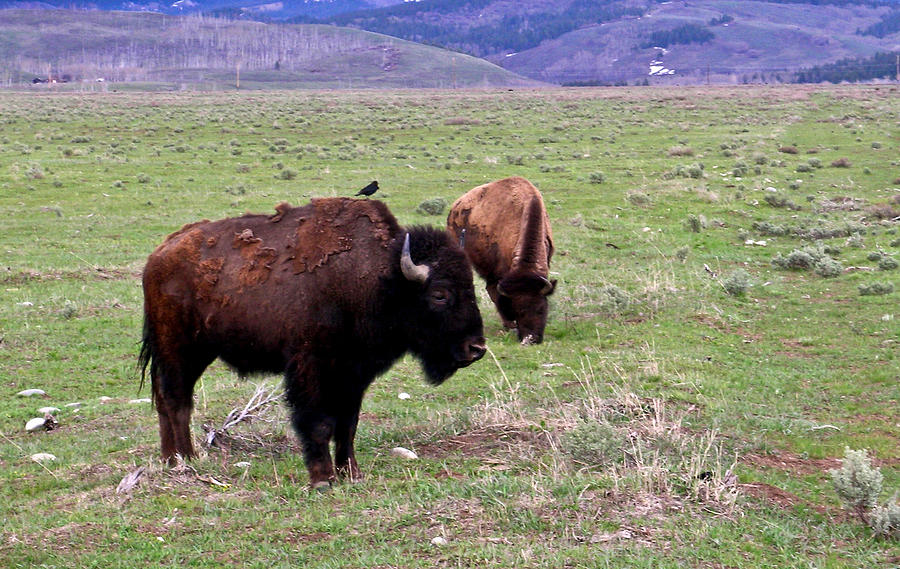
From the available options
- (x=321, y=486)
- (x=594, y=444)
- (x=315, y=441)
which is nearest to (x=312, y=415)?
(x=315, y=441)

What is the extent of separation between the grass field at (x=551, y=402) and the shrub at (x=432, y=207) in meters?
0.25

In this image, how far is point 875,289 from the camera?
15633 millimetres

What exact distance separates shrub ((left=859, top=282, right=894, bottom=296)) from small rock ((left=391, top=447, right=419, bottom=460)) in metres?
10.4

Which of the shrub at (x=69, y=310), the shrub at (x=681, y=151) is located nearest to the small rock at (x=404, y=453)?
the shrub at (x=69, y=310)

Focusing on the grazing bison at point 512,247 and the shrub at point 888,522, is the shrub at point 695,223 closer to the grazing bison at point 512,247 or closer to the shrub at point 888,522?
the grazing bison at point 512,247

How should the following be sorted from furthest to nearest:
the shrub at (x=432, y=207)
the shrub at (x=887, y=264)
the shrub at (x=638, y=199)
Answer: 1. the shrub at (x=638, y=199)
2. the shrub at (x=432, y=207)
3. the shrub at (x=887, y=264)

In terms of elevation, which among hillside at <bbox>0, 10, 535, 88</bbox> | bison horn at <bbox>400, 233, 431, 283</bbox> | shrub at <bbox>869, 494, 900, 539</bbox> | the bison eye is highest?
bison horn at <bbox>400, 233, 431, 283</bbox>

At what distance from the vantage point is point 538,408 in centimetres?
934

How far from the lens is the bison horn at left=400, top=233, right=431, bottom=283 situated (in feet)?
24.0

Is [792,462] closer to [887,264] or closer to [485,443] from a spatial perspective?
[485,443]

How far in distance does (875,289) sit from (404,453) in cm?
1060

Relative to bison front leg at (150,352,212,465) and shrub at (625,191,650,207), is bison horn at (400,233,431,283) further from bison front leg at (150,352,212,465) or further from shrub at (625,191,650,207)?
shrub at (625,191,650,207)

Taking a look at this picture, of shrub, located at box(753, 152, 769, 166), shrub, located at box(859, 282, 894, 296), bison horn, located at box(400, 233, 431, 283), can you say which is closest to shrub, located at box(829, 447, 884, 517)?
bison horn, located at box(400, 233, 431, 283)

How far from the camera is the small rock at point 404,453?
8.11 meters
